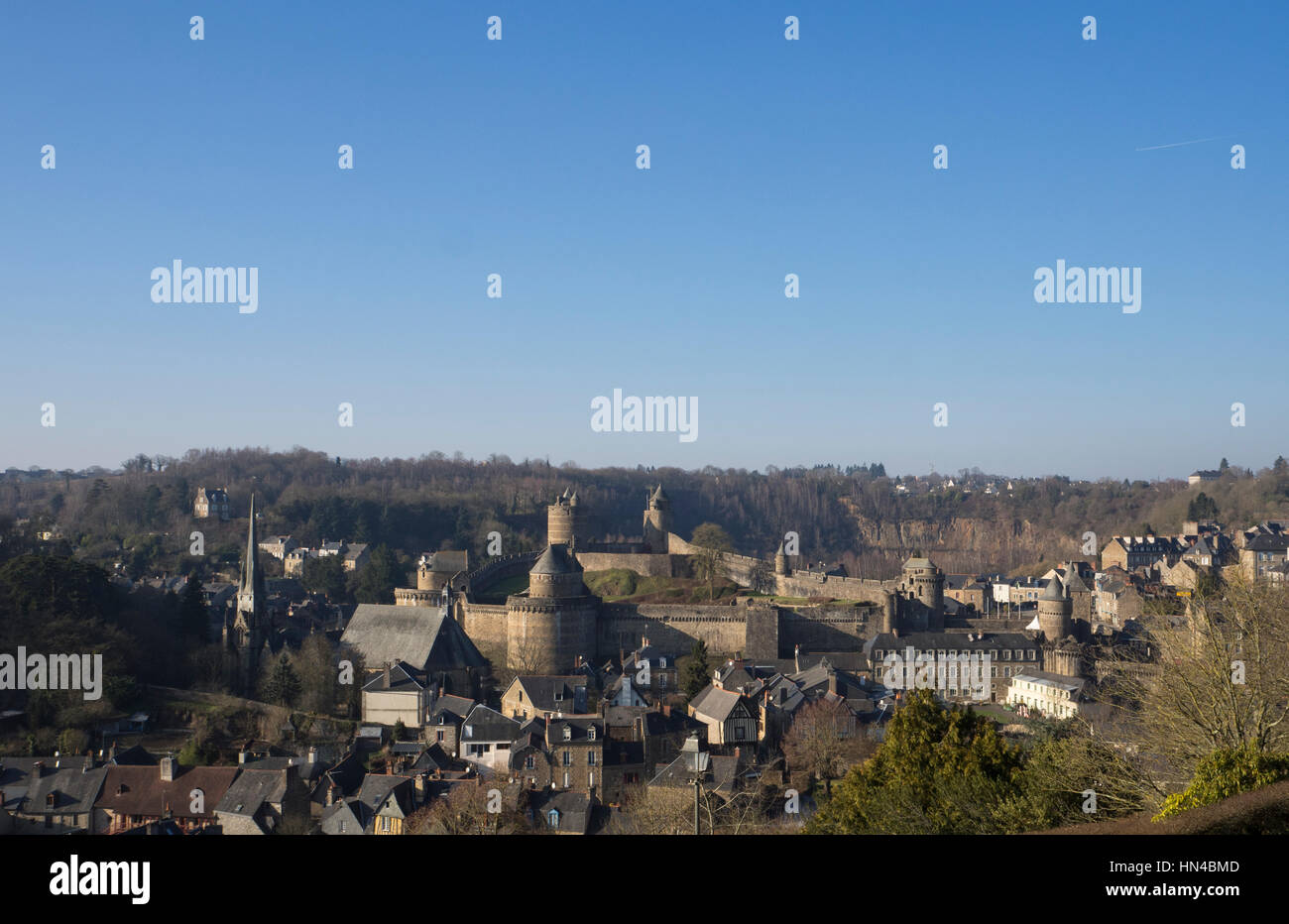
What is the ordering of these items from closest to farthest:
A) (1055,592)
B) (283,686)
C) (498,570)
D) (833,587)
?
1. (283,686)
2. (1055,592)
3. (833,587)
4. (498,570)

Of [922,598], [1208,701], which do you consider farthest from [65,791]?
[922,598]

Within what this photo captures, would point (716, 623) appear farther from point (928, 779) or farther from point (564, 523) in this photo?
point (928, 779)

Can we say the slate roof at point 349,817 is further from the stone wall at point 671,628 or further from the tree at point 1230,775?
the stone wall at point 671,628

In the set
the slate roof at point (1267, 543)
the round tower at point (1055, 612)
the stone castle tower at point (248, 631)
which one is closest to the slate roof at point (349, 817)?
the stone castle tower at point (248, 631)

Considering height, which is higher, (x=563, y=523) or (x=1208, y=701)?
(x=563, y=523)
